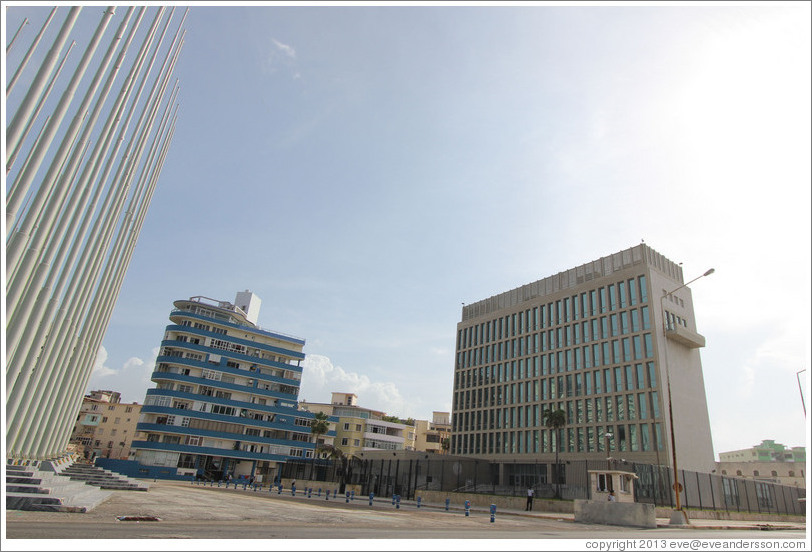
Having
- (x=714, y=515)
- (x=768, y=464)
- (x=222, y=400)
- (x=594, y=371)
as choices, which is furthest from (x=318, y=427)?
(x=768, y=464)

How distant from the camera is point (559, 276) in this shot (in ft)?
234

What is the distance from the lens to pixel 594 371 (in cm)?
6162

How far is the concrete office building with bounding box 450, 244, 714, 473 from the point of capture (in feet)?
182

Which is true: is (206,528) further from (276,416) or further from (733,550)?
(276,416)

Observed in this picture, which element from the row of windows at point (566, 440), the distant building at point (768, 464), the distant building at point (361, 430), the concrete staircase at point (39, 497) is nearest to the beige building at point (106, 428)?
the distant building at point (361, 430)

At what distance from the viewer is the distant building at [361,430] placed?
87.8 metres

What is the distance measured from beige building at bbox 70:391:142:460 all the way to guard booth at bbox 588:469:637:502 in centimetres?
9263

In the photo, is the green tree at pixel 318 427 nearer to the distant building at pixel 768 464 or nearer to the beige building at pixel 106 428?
the beige building at pixel 106 428

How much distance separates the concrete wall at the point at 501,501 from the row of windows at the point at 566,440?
19348 millimetres

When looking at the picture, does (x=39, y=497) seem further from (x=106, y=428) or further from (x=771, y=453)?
(x=771, y=453)

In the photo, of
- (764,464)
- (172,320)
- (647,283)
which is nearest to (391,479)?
(647,283)

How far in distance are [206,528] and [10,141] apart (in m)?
11.2

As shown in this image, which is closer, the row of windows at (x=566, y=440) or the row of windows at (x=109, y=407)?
the row of windows at (x=566, y=440)

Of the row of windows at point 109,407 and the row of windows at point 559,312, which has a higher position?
the row of windows at point 559,312
